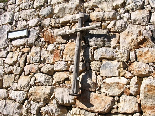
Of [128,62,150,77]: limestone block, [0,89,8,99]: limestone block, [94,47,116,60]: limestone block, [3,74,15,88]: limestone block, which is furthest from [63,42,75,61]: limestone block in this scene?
[0,89,8,99]: limestone block

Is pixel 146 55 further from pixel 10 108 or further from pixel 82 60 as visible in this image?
pixel 10 108

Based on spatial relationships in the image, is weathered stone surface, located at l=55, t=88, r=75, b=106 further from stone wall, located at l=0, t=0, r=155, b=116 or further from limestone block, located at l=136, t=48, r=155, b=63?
limestone block, located at l=136, t=48, r=155, b=63

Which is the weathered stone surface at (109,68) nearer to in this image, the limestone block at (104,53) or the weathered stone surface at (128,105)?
the limestone block at (104,53)

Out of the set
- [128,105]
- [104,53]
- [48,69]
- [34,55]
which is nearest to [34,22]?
[34,55]

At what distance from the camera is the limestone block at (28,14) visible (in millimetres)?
3503

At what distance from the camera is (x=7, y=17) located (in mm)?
3744

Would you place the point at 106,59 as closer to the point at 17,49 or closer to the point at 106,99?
the point at 106,99

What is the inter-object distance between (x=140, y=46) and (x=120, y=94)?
66 centimetres

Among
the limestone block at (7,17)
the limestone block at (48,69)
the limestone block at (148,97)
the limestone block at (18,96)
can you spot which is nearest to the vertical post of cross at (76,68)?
the limestone block at (48,69)

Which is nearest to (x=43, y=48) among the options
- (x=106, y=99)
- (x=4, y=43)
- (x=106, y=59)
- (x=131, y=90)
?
(x=4, y=43)

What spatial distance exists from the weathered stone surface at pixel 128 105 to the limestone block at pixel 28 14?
202 cm

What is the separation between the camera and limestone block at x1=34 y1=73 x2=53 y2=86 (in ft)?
10.1

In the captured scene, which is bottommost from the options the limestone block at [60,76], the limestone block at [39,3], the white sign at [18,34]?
the limestone block at [60,76]

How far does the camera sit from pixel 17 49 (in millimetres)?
3514
